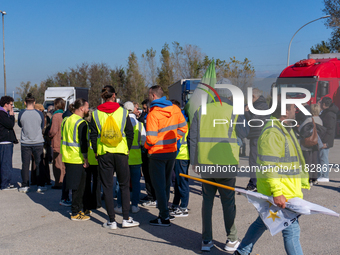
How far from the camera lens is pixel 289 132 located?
313 centimetres

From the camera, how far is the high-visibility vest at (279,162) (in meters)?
3.00

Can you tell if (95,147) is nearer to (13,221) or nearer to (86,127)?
(86,127)

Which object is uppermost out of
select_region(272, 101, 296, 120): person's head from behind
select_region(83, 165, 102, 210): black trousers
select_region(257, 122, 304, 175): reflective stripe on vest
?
select_region(272, 101, 296, 120): person's head from behind

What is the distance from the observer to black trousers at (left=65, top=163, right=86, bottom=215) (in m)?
4.98

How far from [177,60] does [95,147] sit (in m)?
32.6

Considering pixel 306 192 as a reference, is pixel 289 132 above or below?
above

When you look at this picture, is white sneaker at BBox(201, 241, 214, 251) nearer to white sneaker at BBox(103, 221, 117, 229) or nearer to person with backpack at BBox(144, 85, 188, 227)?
person with backpack at BBox(144, 85, 188, 227)

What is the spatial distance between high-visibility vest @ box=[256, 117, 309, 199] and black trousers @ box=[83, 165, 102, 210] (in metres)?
3.20

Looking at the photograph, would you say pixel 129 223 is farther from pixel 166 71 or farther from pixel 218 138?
pixel 166 71

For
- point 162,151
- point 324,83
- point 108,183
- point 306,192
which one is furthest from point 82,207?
point 324,83

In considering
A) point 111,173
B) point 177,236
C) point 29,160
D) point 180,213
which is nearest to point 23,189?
point 29,160

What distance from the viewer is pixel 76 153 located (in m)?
4.98

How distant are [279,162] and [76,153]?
320 centimetres

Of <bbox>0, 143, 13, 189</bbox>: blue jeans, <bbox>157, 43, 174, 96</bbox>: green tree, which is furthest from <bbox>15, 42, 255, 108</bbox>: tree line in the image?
<bbox>0, 143, 13, 189</bbox>: blue jeans
